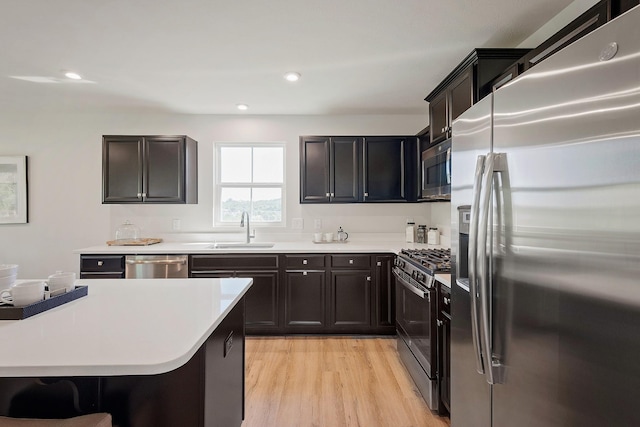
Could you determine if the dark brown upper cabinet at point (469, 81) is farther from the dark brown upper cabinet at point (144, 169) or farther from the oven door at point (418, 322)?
the dark brown upper cabinet at point (144, 169)

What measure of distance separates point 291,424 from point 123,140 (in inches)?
131

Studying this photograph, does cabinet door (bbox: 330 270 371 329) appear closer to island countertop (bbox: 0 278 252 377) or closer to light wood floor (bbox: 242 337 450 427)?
light wood floor (bbox: 242 337 450 427)

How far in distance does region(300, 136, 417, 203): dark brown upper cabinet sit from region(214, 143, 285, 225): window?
53 centimetres

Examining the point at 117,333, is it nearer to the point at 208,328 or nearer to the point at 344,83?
the point at 208,328

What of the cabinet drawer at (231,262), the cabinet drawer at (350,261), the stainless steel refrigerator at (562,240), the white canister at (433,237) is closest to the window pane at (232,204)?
the cabinet drawer at (231,262)

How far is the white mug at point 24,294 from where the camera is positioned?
1.21 metres

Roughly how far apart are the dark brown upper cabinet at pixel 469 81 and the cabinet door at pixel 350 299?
1583 mm

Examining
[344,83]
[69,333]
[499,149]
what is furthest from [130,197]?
[499,149]

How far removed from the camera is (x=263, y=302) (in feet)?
10.8

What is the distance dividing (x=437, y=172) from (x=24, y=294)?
9.15ft

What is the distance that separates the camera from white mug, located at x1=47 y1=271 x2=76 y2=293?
4.69 ft

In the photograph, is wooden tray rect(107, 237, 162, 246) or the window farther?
the window

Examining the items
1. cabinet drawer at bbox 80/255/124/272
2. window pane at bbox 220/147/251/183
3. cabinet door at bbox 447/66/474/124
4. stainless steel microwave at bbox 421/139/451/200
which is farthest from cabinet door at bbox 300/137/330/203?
cabinet drawer at bbox 80/255/124/272

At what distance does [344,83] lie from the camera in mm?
2977
